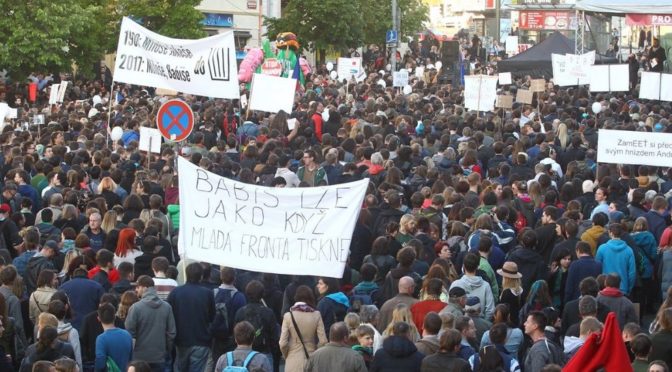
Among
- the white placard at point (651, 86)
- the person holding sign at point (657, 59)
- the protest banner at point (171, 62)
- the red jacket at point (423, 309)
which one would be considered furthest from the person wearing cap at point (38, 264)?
the person holding sign at point (657, 59)

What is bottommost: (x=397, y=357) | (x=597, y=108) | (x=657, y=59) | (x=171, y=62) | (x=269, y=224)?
(x=397, y=357)

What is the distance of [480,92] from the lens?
26156 millimetres

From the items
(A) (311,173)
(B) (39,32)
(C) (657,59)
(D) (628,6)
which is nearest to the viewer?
(A) (311,173)

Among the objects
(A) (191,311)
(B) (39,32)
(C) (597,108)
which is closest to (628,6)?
(C) (597,108)

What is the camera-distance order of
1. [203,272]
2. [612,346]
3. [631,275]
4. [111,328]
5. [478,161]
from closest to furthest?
[612,346], [111,328], [203,272], [631,275], [478,161]

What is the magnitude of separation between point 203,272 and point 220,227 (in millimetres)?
917

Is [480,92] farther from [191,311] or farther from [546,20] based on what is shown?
[546,20]

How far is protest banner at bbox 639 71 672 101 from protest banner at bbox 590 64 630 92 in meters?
1.69

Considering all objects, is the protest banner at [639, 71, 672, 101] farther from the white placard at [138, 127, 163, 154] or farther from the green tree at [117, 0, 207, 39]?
the green tree at [117, 0, 207, 39]

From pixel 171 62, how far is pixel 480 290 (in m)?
10.2

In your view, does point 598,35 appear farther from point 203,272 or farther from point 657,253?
point 203,272

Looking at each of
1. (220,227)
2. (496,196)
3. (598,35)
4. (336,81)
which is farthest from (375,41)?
(220,227)

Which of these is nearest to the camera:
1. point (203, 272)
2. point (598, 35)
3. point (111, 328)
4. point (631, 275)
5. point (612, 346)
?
point (612, 346)

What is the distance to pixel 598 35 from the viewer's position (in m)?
→ 51.6
